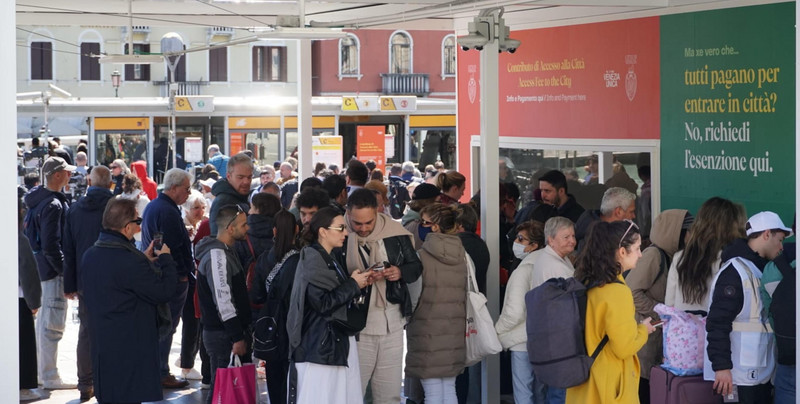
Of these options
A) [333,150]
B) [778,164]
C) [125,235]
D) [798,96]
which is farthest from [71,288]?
[333,150]

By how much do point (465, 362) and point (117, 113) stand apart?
22.9 metres

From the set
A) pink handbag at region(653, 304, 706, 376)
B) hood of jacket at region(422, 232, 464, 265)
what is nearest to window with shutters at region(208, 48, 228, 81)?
hood of jacket at region(422, 232, 464, 265)

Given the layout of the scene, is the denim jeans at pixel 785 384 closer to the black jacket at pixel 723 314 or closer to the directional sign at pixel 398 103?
the black jacket at pixel 723 314

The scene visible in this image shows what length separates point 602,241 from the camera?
5430 mm

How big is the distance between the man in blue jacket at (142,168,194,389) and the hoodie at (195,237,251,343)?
1.16m

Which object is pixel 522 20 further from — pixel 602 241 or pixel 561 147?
pixel 602 241

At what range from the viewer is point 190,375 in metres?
9.34

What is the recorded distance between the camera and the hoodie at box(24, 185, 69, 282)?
29.1 ft

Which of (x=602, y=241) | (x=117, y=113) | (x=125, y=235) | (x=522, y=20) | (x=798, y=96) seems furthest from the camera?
(x=117, y=113)

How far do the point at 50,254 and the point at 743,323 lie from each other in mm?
5179

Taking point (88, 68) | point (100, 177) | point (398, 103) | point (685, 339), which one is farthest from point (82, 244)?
point (88, 68)

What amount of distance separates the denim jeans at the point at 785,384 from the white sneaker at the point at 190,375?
15.6 feet

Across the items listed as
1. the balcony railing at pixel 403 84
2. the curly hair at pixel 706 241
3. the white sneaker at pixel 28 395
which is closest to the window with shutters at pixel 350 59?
the balcony railing at pixel 403 84

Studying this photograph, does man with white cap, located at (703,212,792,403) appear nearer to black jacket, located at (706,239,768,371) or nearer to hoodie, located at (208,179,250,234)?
black jacket, located at (706,239,768,371)
